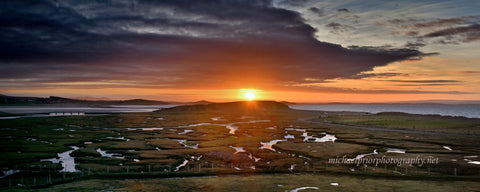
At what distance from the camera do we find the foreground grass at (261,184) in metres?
38.4

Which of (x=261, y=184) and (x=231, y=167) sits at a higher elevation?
(x=261, y=184)

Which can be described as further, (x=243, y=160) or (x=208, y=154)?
(x=208, y=154)

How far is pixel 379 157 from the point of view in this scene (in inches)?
2453

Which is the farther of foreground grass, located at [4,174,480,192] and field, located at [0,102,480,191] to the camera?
field, located at [0,102,480,191]

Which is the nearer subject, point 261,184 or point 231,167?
point 261,184

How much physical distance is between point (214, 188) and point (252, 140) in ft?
167

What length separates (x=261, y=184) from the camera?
40688 millimetres

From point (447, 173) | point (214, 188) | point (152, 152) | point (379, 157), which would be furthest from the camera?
point (152, 152)

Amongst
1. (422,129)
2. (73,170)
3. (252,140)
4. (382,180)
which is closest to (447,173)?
(382,180)

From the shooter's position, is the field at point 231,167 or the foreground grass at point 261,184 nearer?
the foreground grass at point 261,184

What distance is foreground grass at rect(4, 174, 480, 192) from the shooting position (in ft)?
126

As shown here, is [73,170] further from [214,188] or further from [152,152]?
[214,188]

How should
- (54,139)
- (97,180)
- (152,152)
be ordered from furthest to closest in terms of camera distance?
1. (54,139)
2. (152,152)
3. (97,180)

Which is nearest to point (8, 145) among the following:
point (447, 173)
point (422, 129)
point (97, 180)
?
point (97, 180)
